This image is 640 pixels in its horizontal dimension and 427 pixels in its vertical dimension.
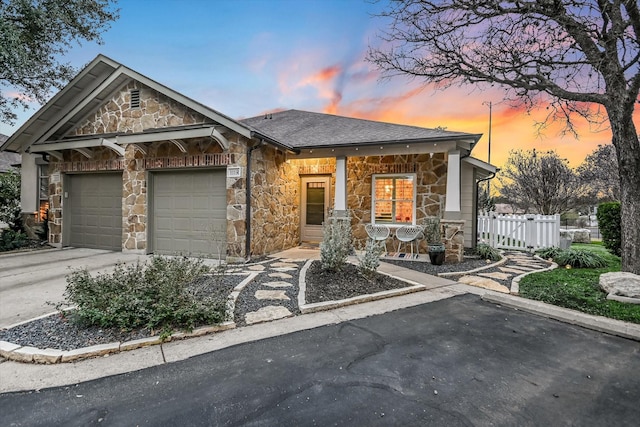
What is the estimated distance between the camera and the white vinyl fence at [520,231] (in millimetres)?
9766

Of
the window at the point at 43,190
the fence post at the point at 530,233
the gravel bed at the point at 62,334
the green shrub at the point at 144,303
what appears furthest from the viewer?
the window at the point at 43,190

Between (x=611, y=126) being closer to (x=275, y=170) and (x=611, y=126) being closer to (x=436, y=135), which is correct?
(x=436, y=135)

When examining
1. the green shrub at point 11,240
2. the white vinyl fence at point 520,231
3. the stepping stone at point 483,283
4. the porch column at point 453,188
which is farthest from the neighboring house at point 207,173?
the stepping stone at point 483,283

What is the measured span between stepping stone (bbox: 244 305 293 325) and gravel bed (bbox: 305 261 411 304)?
1.49 ft

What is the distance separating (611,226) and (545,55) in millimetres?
5983

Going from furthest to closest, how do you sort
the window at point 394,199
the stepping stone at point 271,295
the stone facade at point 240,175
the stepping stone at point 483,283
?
1. the window at point 394,199
2. the stone facade at point 240,175
3. the stepping stone at point 483,283
4. the stepping stone at point 271,295

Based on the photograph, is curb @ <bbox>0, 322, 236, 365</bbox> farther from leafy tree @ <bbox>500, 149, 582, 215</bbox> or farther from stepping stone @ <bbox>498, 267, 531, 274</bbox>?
leafy tree @ <bbox>500, 149, 582, 215</bbox>

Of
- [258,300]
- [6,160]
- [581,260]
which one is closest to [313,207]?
[258,300]

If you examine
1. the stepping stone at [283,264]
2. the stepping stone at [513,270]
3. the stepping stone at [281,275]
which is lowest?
the stepping stone at [513,270]

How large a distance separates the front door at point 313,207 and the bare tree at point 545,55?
440cm

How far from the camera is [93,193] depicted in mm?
9586

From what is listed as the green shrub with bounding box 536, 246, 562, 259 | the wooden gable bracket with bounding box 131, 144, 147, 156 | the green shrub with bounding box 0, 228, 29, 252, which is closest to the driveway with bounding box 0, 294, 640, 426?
the green shrub with bounding box 536, 246, 562, 259

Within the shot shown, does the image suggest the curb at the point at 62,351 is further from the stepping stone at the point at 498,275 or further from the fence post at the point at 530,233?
the fence post at the point at 530,233

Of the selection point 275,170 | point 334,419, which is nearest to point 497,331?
point 334,419
